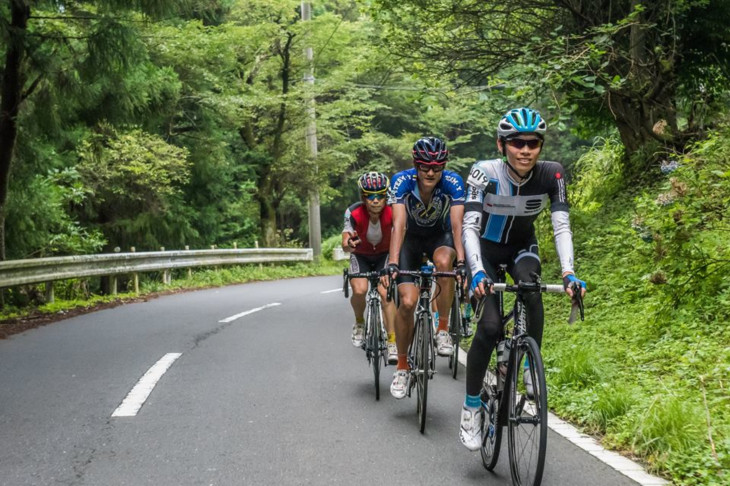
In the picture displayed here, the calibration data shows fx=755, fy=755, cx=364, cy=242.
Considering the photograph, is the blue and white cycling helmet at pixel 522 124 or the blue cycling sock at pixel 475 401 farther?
the blue cycling sock at pixel 475 401

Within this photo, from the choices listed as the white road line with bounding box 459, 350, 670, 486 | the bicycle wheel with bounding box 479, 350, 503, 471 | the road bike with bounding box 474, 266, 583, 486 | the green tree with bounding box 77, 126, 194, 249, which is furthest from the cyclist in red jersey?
the green tree with bounding box 77, 126, 194, 249

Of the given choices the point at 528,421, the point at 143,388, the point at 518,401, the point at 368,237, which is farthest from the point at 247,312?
the point at 528,421

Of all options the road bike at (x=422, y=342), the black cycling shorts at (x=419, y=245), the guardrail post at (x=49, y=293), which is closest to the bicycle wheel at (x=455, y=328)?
the black cycling shorts at (x=419, y=245)

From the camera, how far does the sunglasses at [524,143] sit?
464 cm

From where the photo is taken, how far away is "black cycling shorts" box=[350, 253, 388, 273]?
790cm

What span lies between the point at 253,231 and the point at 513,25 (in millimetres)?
25104

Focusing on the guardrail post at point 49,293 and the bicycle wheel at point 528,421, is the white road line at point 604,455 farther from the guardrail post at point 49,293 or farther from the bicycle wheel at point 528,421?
the guardrail post at point 49,293

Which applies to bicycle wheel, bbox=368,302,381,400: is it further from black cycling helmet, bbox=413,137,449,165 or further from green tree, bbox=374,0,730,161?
green tree, bbox=374,0,730,161

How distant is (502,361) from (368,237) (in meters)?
3.27

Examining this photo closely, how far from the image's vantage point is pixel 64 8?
1225 cm

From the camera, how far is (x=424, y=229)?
23.4ft

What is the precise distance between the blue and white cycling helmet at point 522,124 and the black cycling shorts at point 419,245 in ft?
8.34

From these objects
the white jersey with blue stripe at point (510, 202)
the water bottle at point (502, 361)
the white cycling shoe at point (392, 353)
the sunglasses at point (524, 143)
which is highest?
the sunglasses at point (524, 143)

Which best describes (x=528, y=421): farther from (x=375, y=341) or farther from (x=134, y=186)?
(x=134, y=186)
